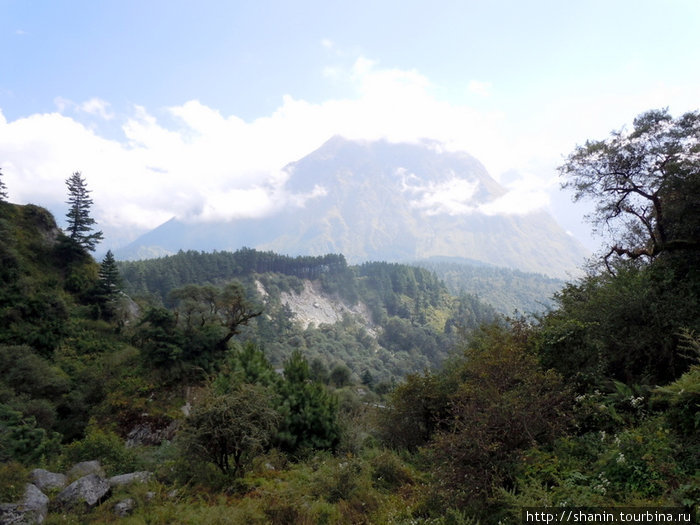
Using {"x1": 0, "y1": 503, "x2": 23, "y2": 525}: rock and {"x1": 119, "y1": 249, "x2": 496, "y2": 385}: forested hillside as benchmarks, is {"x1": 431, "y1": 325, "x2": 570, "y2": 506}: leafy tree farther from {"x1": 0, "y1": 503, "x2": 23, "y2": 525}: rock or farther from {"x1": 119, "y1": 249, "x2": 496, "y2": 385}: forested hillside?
{"x1": 119, "y1": 249, "x2": 496, "y2": 385}: forested hillside

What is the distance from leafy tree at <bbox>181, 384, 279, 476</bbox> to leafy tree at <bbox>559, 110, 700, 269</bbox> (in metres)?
12.6

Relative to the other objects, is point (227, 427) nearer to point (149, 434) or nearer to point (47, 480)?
point (47, 480)

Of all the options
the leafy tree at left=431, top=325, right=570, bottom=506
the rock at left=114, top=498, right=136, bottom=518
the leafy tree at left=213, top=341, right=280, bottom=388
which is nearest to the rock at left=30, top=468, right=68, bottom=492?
the rock at left=114, top=498, right=136, bottom=518

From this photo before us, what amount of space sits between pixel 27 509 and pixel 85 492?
3.44 feet

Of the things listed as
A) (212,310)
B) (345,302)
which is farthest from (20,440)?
(345,302)

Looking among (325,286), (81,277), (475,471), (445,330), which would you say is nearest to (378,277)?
(325,286)

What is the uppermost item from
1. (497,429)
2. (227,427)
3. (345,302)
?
(497,429)

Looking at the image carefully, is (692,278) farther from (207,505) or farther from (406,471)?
(207,505)

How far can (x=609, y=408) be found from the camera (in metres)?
7.70

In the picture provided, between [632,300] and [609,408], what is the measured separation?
374 centimetres

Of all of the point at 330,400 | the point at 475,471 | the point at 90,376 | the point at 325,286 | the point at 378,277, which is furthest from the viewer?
the point at 378,277

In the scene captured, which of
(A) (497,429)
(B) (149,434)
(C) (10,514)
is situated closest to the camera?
(A) (497,429)

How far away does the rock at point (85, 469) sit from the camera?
980cm

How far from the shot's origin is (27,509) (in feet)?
25.2
